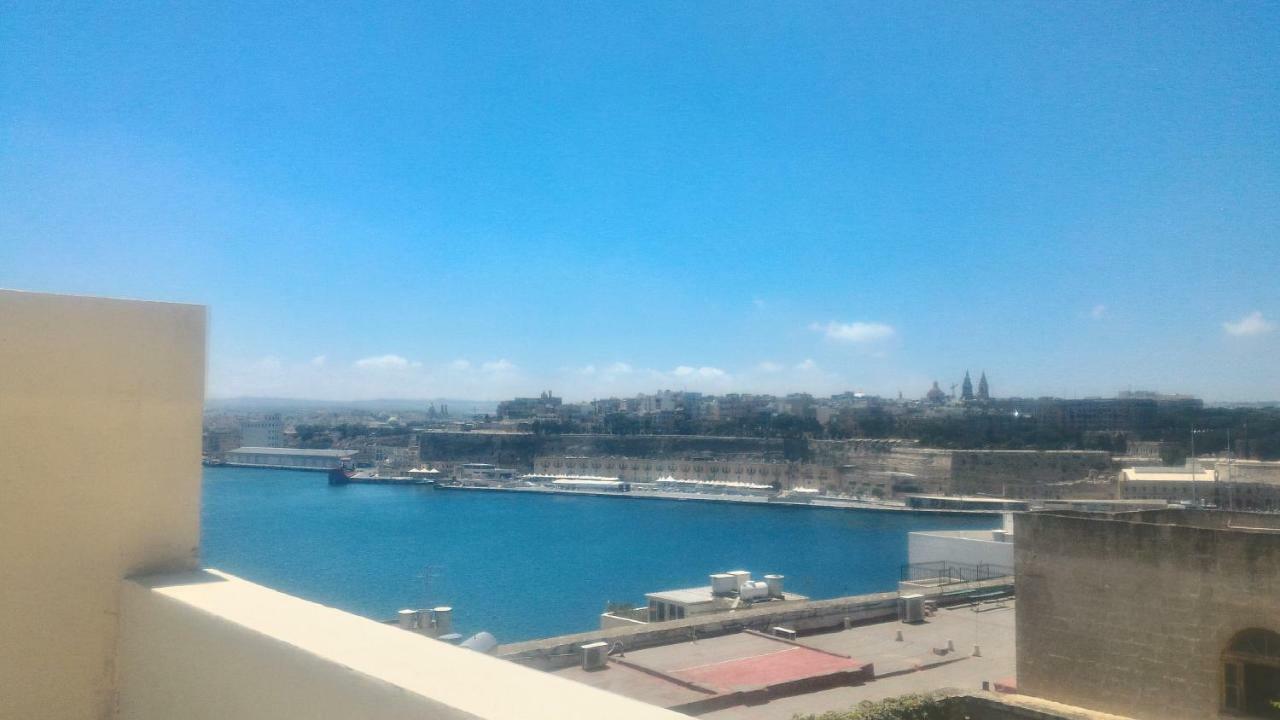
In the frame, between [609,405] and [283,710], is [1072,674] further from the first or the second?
[609,405]

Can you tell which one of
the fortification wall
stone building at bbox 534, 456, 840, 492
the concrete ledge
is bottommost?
stone building at bbox 534, 456, 840, 492

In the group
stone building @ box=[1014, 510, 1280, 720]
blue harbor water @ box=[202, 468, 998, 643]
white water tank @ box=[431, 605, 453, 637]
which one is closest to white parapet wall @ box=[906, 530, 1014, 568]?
blue harbor water @ box=[202, 468, 998, 643]

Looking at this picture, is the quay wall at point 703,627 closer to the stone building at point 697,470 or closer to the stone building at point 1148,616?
the stone building at point 1148,616

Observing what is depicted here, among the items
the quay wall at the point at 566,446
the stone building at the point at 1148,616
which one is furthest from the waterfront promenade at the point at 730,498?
the stone building at the point at 1148,616

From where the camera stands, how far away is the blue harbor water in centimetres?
1769

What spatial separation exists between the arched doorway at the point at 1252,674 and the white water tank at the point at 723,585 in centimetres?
669

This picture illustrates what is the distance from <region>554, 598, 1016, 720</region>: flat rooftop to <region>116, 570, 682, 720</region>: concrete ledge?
4046 mm

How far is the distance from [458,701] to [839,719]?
3.63 meters

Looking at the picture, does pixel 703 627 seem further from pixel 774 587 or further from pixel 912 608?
pixel 774 587

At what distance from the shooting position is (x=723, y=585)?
1007cm

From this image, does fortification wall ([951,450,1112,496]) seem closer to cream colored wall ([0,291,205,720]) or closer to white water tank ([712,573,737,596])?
white water tank ([712,573,737,596])

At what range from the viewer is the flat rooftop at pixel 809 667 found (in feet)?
16.5

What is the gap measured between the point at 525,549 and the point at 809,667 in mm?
20166

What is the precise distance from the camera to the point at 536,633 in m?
14.5
